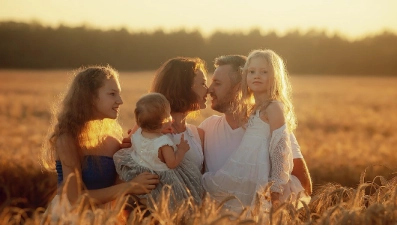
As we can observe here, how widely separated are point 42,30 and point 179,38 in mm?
11440

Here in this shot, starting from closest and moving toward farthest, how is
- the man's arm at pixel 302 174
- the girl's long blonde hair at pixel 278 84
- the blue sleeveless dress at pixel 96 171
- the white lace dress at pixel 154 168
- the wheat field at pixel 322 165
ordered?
the wheat field at pixel 322 165 → the white lace dress at pixel 154 168 → the blue sleeveless dress at pixel 96 171 → the girl's long blonde hair at pixel 278 84 → the man's arm at pixel 302 174

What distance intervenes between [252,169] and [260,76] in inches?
24.4

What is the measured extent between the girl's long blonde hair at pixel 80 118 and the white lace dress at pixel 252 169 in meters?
0.78

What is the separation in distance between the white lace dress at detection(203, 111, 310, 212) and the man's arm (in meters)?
0.15

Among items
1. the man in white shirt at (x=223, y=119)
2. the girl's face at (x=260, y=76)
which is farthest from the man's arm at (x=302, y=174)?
the girl's face at (x=260, y=76)

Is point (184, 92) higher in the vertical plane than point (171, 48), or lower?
higher

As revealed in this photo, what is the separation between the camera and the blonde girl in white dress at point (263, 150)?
4676 millimetres

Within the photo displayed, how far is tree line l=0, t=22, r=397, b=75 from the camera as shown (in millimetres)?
57375

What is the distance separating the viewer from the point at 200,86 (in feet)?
17.3

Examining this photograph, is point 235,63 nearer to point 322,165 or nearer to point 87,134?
point 87,134

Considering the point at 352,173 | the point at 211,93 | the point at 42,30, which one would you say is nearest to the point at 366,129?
the point at 352,173

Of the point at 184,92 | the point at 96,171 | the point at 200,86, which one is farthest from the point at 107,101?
the point at 200,86

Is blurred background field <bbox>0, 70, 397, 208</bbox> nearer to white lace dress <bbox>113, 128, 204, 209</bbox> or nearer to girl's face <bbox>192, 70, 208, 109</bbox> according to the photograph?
girl's face <bbox>192, 70, 208, 109</bbox>

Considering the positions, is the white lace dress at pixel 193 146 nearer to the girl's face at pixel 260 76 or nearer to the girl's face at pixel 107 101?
the girl's face at pixel 107 101
